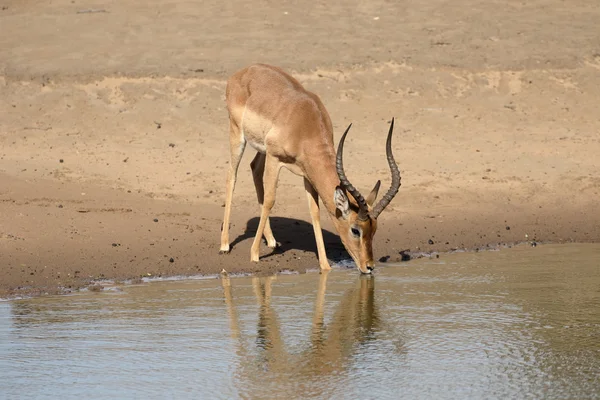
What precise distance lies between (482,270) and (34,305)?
13.8 ft

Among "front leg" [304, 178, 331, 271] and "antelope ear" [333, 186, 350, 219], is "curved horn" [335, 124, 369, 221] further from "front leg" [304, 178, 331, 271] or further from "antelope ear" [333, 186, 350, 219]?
"front leg" [304, 178, 331, 271]

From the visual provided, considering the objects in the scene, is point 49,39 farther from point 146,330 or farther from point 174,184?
point 146,330

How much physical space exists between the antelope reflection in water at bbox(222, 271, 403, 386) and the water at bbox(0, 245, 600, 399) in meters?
0.01

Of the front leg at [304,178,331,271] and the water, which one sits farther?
the front leg at [304,178,331,271]

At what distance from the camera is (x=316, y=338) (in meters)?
7.42

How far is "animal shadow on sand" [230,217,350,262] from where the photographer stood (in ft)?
36.4

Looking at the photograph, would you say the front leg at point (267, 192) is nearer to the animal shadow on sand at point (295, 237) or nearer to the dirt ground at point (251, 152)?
the dirt ground at point (251, 152)

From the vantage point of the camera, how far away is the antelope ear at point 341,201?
370 inches

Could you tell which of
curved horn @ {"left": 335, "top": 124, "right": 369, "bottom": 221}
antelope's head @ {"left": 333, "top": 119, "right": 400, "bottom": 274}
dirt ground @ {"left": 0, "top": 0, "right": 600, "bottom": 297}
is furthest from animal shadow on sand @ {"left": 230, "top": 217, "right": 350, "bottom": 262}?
curved horn @ {"left": 335, "top": 124, "right": 369, "bottom": 221}

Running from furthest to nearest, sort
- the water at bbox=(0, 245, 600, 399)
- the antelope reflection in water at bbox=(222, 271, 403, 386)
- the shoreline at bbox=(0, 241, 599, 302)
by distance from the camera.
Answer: the shoreline at bbox=(0, 241, 599, 302) < the antelope reflection in water at bbox=(222, 271, 403, 386) < the water at bbox=(0, 245, 600, 399)

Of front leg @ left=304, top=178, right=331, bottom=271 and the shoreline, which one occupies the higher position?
front leg @ left=304, top=178, right=331, bottom=271

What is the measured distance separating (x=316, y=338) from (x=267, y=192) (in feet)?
10.8

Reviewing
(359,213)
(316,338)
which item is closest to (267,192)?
(359,213)

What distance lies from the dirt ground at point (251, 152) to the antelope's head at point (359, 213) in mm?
1025
